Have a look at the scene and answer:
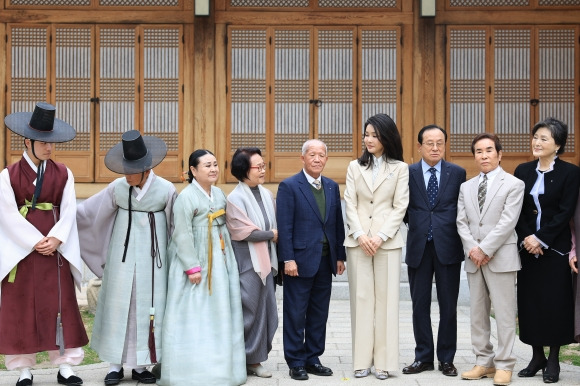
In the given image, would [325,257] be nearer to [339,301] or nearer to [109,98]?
[339,301]

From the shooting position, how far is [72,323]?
5977 millimetres

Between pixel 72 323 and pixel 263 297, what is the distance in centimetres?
134

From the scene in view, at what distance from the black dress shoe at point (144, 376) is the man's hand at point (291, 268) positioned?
3.90 feet

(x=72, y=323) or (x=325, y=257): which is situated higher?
(x=325, y=257)

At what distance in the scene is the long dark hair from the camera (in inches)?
244

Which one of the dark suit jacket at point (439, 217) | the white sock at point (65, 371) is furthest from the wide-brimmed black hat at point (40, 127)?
the dark suit jacket at point (439, 217)

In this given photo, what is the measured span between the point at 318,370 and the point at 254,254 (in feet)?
3.12

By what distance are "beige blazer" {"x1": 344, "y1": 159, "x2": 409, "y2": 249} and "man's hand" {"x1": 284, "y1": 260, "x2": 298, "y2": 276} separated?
40 centimetres

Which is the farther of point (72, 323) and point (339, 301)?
point (339, 301)

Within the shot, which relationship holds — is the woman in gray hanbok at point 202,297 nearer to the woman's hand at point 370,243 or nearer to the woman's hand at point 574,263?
the woman's hand at point 370,243

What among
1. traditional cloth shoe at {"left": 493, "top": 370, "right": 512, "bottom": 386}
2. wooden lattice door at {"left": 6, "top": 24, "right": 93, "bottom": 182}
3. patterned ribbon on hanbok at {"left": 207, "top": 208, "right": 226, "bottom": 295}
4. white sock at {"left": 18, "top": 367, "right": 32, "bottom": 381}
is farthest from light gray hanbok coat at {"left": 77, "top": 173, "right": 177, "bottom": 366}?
wooden lattice door at {"left": 6, "top": 24, "right": 93, "bottom": 182}

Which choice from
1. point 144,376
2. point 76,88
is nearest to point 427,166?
point 144,376

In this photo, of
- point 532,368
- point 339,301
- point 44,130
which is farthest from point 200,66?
point 532,368

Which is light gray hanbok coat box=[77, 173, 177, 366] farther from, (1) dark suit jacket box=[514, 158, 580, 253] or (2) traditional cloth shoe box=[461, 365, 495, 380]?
(1) dark suit jacket box=[514, 158, 580, 253]
